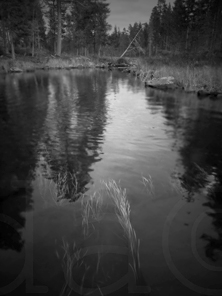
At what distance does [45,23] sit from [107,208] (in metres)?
66.4

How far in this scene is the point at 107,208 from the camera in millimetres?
3557

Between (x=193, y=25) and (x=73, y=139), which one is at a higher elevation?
(x=193, y=25)

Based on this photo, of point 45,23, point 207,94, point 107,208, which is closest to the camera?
point 107,208

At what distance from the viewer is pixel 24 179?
439cm

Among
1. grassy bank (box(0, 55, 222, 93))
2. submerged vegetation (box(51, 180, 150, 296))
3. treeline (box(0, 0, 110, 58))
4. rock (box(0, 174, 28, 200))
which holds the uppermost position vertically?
treeline (box(0, 0, 110, 58))

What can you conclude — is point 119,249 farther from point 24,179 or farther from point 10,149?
point 10,149

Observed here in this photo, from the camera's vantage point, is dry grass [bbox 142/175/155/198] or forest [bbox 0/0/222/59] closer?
dry grass [bbox 142/175/155/198]

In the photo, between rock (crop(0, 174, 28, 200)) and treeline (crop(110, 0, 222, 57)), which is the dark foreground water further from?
treeline (crop(110, 0, 222, 57))

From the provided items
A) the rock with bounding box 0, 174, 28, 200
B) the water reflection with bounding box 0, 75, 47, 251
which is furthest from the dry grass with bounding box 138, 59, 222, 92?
the rock with bounding box 0, 174, 28, 200

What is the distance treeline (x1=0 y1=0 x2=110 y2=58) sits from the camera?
3266 centimetres

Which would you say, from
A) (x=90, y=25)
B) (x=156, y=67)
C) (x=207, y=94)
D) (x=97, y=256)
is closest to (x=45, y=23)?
(x=90, y=25)

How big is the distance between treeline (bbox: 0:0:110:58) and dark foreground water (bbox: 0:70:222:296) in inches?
1281

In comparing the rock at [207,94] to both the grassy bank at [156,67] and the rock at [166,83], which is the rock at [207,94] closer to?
the grassy bank at [156,67]

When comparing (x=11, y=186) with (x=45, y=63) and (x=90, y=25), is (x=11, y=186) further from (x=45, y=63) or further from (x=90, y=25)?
(x=90, y=25)
